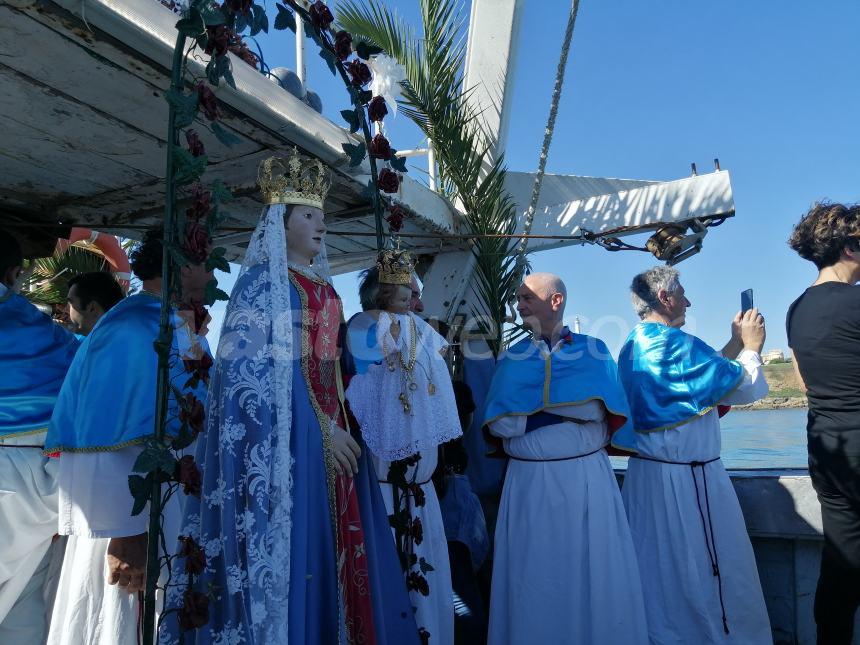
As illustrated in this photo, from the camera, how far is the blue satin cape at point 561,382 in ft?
11.7

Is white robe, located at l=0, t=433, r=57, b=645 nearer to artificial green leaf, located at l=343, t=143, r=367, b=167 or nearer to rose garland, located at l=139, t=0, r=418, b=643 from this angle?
rose garland, located at l=139, t=0, r=418, b=643

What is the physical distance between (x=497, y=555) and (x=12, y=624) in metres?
2.31

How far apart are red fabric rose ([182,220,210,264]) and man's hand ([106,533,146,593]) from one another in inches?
43.6

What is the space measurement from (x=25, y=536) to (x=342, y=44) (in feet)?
8.50

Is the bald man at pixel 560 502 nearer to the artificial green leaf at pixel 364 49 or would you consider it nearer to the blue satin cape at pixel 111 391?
the artificial green leaf at pixel 364 49

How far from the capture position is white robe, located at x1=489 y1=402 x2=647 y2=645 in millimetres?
3336

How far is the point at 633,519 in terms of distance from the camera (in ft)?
13.1

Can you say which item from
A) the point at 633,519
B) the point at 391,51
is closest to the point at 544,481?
the point at 633,519

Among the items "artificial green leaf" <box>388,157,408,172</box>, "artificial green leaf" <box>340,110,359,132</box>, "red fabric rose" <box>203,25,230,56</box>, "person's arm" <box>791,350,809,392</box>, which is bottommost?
"person's arm" <box>791,350,809,392</box>

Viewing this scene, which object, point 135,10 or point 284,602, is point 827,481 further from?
point 135,10

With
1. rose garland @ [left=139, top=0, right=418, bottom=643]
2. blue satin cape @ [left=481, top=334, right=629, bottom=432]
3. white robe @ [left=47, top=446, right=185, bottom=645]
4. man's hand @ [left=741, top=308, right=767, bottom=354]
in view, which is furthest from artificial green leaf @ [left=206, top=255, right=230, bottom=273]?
man's hand @ [left=741, top=308, right=767, bottom=354]

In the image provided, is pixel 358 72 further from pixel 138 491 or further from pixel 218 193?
pixel 138 491

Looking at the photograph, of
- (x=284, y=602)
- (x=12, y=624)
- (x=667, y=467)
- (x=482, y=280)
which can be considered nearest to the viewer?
(x=284, y=602)

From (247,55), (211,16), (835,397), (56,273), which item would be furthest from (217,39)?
(56,273)
